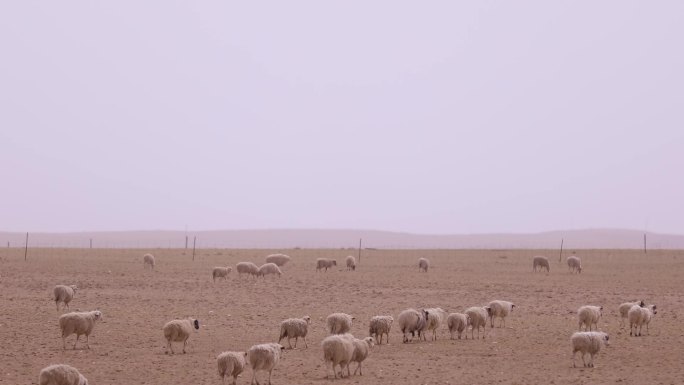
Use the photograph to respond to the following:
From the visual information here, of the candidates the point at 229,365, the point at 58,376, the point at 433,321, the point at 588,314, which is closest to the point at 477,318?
the point at 433,321

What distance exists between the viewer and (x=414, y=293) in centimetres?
3481

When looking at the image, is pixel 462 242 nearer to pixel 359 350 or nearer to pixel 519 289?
pixel 519 289

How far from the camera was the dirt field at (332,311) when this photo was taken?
1792 cm

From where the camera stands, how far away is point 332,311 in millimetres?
28250

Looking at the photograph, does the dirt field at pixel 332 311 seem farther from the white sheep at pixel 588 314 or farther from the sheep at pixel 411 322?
the white sheep at pixel 588 314

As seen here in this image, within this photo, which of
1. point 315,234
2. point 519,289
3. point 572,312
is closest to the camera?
point 572,312

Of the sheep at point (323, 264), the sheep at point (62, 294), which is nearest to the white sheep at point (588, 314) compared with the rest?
the sheep at point (62, 294)

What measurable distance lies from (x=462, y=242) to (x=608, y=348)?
163 m

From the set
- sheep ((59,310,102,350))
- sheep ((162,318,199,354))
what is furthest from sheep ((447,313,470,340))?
sheep ((59,310,102,350))

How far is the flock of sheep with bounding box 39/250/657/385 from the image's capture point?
16.5 meters

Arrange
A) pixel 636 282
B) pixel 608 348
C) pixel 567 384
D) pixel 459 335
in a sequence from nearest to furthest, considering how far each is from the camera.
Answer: pixel 567 384, pixel 608 348, pixel 459 335, pixel 636 282

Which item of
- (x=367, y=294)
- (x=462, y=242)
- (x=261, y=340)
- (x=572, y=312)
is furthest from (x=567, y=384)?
(x=462, y=242)

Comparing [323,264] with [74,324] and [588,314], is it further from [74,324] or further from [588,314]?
[74,324]

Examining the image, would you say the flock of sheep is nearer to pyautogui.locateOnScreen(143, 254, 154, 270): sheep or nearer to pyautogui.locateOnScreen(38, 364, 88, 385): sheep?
pyautogui.locateOnScreen(38, 364, 88, 385): sheep
